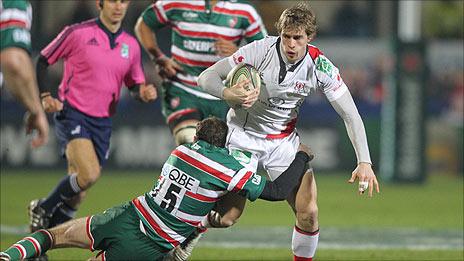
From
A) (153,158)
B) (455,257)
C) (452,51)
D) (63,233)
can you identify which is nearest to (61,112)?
(63,233)

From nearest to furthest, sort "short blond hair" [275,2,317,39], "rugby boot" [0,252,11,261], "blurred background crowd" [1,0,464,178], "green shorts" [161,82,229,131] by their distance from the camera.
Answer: "rugby boot" [0,252,11,261] < "short blond hair" [275,2,317,39] < "green shorts" [161,82,229,131] < "blurred background crowd" [1,0,464,178]

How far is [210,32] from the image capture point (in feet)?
32.1

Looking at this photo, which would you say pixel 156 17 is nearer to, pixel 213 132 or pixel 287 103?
pixel 287 103

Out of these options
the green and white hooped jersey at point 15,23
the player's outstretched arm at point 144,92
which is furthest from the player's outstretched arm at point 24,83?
the player's outstretched arm at point 144,92

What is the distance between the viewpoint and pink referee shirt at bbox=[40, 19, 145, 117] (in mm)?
9562

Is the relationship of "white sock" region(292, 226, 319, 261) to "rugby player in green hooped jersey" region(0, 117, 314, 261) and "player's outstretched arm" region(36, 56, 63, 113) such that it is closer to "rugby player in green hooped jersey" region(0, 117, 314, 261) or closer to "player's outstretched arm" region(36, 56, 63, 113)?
"rugby player in green hooped jersey" region(0, 117, 314, 261)

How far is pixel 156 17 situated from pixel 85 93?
1.06m

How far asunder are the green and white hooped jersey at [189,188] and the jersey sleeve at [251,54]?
737 millimetres

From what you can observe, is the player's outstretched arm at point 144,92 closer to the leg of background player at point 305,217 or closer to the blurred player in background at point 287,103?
the blurred player in background at point 287,103

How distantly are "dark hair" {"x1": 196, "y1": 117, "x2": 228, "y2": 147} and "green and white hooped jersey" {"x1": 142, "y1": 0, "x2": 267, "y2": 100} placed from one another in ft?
8.20

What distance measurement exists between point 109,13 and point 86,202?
528 centimetres

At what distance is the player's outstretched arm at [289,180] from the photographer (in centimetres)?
717

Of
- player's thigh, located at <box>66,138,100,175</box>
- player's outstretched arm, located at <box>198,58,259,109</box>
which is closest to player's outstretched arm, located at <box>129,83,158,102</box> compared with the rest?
player's thigh, located at <box>66,138,100,175</box>

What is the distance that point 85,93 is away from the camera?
9578mm
